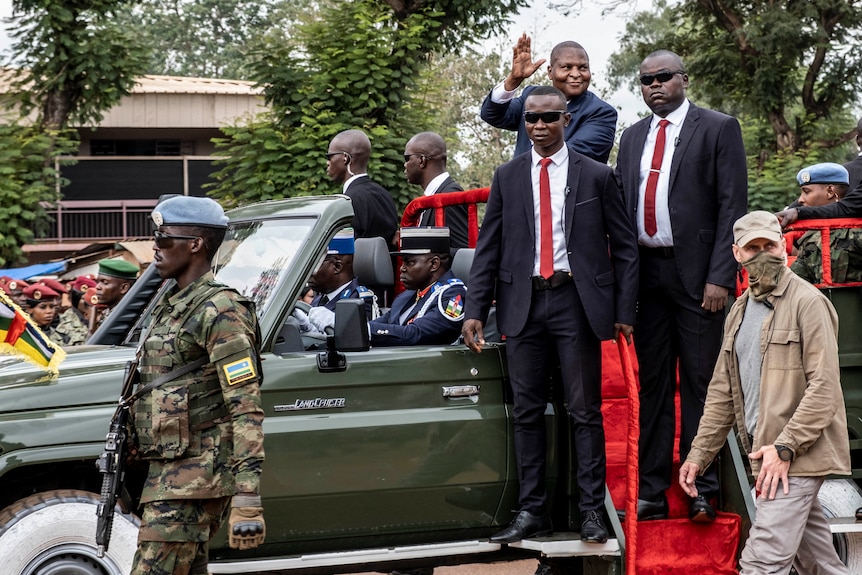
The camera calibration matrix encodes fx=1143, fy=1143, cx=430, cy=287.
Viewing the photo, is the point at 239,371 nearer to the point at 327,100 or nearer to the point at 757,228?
the point at 757,228

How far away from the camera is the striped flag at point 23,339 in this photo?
4.92m

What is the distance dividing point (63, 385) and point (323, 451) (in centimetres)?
116

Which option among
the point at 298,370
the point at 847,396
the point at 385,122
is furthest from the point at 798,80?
the point at 298,370

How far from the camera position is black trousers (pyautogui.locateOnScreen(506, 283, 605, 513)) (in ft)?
17.4

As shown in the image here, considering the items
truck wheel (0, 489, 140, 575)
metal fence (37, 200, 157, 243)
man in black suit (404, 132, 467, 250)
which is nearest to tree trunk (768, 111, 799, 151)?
metal fence (37, 200, 157, 243)

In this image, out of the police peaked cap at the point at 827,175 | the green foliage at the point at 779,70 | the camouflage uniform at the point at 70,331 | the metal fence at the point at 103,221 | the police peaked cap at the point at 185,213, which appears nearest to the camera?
the police peaked cap at the point at 185,213

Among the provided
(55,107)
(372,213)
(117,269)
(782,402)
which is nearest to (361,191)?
(372,213)

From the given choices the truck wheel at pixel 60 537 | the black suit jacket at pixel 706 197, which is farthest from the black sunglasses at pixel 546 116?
the truck wheel at pixel 60 537

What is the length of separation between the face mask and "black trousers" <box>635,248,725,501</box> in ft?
1.89

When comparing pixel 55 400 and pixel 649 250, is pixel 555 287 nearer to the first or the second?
pixel 649 250

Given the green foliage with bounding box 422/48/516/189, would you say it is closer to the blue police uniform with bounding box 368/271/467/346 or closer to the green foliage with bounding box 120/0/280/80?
the green foliage with bounding box 120/0/280/80

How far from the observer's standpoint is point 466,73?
35.1m

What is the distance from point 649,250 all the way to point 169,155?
24053 mm

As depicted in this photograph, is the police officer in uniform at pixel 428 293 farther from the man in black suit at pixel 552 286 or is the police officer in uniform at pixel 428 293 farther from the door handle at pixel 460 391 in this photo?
the door handle at pixel 460 391
